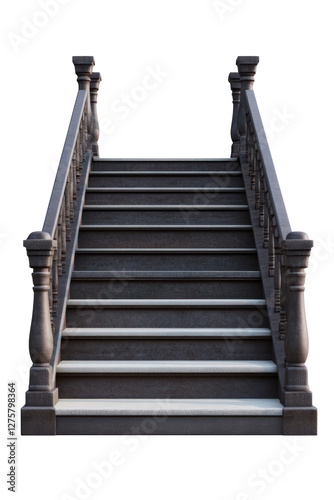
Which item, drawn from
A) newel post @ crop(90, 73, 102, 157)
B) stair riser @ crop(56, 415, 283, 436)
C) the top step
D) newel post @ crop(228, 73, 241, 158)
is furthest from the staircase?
newel post @ crop(228, 73, 241, 158)

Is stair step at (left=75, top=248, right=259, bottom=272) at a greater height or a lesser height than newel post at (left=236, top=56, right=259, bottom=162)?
lesser

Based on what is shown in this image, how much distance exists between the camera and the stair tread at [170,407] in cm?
455

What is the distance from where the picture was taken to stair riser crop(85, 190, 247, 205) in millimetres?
6441

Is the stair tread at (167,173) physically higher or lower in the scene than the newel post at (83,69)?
lower

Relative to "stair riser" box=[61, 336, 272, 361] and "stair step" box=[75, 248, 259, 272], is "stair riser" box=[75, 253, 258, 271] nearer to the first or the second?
"stair step" box=[75, 248, 259, 272]

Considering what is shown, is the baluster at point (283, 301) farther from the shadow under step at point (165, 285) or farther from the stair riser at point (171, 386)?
the shadow under step at point (165, 285)

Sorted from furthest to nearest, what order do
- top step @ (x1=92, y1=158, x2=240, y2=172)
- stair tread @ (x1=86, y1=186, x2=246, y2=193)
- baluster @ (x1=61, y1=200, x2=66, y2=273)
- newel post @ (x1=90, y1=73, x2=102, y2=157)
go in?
newel post @ (x1=90, y1=73, x2=102, y2=157)
top step @ (x1=92, y1=158, x2=240, y2=172)
stair tread @ (x1=86, y1=186, x2=246, y2=193)
baluster @ (x1=61, y1=200, x2=66, y2=273)

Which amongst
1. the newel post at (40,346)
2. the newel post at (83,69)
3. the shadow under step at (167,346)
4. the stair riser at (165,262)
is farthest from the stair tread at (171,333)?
the newel post at (83,69)

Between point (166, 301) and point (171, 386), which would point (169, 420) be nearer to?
point (171, 386)

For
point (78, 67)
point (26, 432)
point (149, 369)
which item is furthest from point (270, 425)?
point (78, 67)

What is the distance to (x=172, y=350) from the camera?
5.09m

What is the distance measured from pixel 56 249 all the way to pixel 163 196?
1754 millimetres

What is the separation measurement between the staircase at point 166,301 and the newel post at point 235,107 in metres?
0.49

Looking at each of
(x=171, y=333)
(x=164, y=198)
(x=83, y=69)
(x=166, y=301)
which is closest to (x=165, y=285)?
(x=166, y=301)
